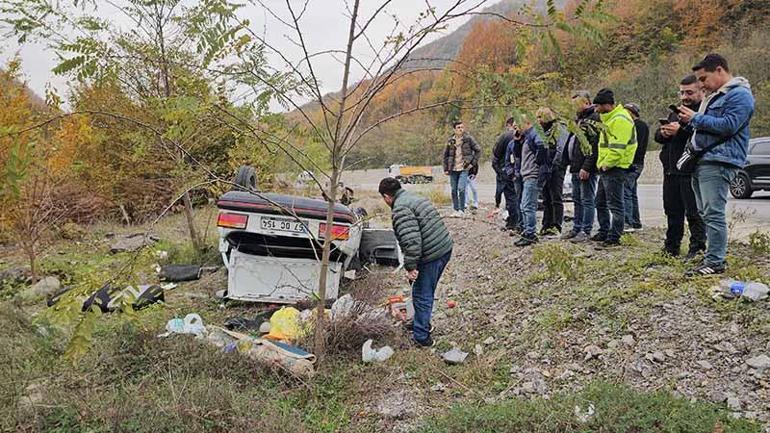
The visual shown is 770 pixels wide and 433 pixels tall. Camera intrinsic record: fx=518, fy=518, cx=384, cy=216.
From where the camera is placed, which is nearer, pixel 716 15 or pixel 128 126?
pixel 128 126

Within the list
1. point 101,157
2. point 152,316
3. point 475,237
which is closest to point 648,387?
point 152,316

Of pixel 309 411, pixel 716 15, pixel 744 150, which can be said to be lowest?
pixel 309 411

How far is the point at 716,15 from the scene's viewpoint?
40.1m

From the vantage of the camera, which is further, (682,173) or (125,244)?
(125,244)

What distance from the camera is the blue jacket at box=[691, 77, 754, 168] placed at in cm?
399

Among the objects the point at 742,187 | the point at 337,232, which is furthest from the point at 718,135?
the point at 742,187

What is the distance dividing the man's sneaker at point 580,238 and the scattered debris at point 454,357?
2.90 m

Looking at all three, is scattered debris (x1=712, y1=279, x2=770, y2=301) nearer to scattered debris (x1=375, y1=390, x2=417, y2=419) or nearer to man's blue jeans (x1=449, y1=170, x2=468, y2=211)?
scattered debris (x1=375, y1=390, x2=417, y2=419)

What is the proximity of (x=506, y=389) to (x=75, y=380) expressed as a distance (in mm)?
2953

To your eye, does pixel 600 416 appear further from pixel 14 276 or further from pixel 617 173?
pixel 14 276

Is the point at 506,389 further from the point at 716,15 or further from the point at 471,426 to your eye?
the point at 716,15

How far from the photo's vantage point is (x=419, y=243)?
4348 mm

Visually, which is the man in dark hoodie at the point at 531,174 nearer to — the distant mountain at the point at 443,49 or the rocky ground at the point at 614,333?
the rocky ground at the point at 614,333

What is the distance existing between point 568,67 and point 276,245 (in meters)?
4.20
